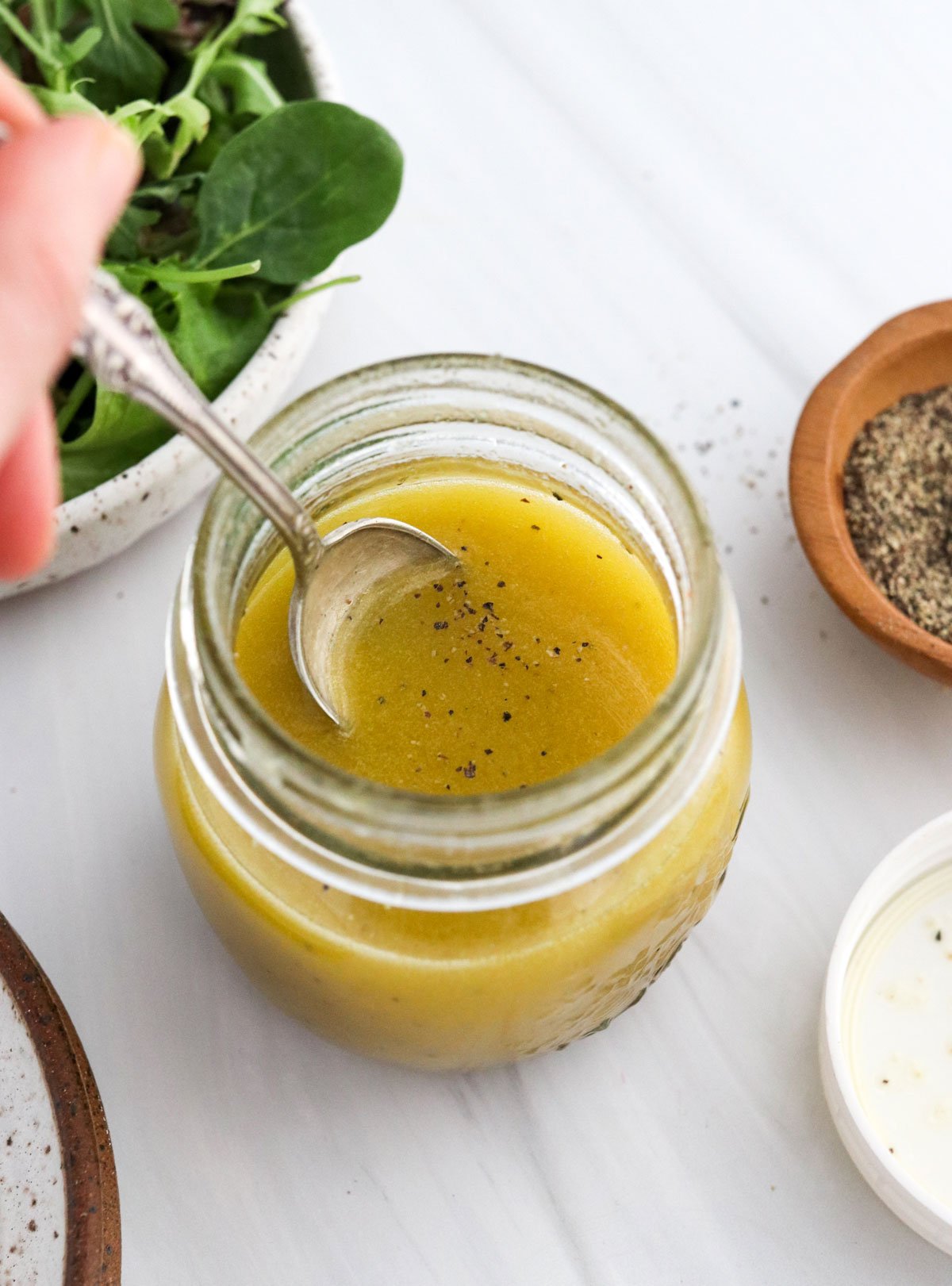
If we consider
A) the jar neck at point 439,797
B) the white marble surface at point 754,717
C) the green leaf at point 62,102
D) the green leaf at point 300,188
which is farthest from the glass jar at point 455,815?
the green leaf at point 62,102

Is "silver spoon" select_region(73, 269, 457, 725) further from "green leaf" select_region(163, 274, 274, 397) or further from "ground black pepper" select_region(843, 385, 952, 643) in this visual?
"ground black pepper" select_region(843, 385, 952, 643)

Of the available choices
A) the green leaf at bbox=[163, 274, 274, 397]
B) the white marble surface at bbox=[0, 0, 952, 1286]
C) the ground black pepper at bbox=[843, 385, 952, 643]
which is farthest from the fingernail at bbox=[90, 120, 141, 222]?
the ground black pepper at bbox=[843, 385, 952, 643]

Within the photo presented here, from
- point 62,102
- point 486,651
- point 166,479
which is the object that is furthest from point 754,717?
point 62,102

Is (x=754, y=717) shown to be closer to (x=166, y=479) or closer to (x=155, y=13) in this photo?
(x=166, y=479)

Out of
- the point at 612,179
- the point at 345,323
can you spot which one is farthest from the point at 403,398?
the point at 612,179

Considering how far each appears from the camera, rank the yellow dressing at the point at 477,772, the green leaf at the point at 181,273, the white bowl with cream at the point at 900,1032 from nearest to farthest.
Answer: the yellow dressing at the point at 477,772, the white bowl with cream at the point at 900,1032, the green leaf at the point at 181,273

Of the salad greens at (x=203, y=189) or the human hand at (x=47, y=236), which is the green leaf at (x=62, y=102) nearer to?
the salad greens at (x=203, y=189)
